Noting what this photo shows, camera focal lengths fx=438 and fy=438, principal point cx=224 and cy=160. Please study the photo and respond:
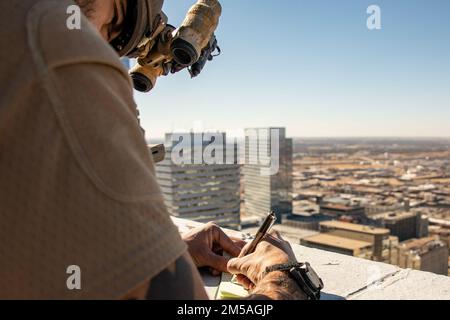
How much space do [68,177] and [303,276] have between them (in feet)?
3.35

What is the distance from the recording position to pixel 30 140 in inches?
29.5

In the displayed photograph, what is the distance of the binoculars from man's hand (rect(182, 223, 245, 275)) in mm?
944

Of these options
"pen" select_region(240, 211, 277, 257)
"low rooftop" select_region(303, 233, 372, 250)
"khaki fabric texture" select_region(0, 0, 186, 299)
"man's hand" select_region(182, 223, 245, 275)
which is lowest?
"low rooftop" select_region(303, 233, 372, 250)

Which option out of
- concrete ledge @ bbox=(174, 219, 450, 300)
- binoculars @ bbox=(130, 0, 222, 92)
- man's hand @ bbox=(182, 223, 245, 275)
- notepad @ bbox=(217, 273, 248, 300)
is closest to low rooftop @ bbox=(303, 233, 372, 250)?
concrete ledge @ bbox=(174, 219, 450, 300)

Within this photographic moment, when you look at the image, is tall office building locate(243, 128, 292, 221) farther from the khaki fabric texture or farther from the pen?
the khaki fabric texture

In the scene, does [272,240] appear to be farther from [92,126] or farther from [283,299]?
[92,126]

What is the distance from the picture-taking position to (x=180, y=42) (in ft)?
7.61

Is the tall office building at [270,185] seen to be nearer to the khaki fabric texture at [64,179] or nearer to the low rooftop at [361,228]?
the low rooftop at [361,228]

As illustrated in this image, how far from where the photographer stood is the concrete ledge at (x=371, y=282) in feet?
6.35

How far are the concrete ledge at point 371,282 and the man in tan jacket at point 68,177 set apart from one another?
1.13 meters

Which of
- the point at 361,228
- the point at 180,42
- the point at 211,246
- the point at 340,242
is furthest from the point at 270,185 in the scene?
the point at 211,246

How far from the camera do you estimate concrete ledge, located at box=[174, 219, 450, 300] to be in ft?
6.35

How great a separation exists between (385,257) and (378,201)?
73.4 feet
